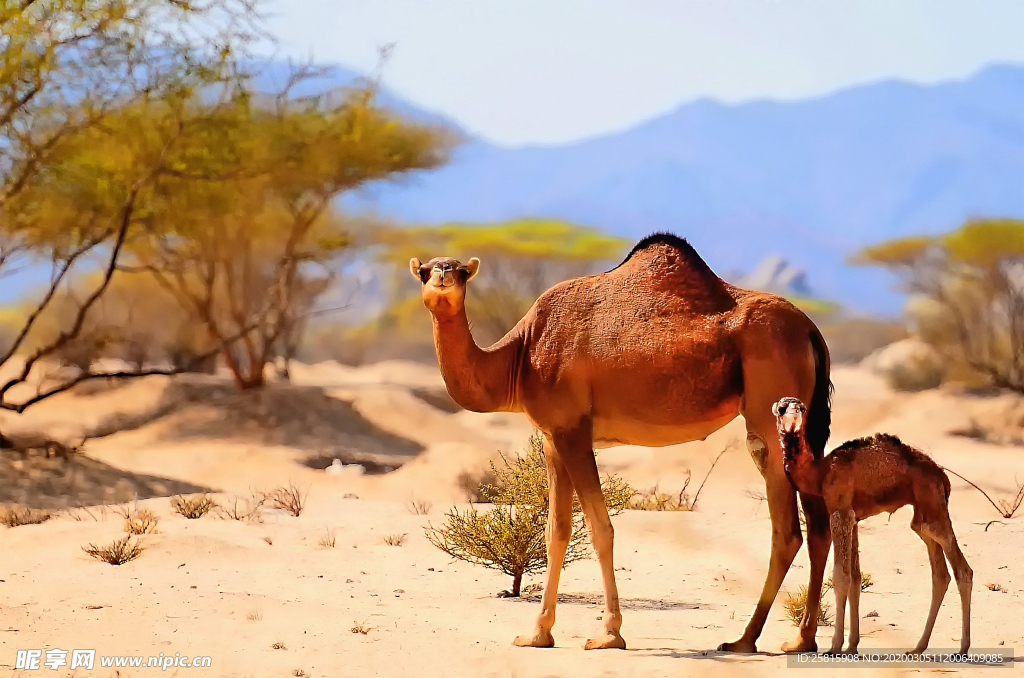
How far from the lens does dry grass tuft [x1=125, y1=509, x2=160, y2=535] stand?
1099 cm

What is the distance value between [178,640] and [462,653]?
174 centimetres

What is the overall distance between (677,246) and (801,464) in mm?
1720

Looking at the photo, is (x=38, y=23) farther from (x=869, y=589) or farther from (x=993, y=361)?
(x=993, y=361)

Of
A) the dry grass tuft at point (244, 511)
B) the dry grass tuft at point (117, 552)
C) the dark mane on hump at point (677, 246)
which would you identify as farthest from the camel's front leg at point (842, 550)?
the dry grass tuft at point (244, 511)

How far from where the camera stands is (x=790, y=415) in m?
6.45

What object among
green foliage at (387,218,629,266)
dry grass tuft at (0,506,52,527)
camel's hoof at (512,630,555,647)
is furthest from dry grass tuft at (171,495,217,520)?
green foliage at (387,218,629,266)

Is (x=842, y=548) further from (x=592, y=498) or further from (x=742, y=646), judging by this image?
(x=592, y=498)

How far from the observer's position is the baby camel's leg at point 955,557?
6.45 meters

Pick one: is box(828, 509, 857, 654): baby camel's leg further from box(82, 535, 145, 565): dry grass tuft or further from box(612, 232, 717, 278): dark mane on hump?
box(82, 535, 145, 565): dry grass tuft

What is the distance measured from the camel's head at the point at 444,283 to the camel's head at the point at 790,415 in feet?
6.53

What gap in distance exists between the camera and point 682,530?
1185cm

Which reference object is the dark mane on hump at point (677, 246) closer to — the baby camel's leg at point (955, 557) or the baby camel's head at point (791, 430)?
the baby camel's head at point (791, 430)

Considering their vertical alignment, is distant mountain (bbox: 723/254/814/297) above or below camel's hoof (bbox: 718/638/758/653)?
above

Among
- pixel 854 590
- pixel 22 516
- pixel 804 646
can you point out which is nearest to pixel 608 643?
pixel 804 646
